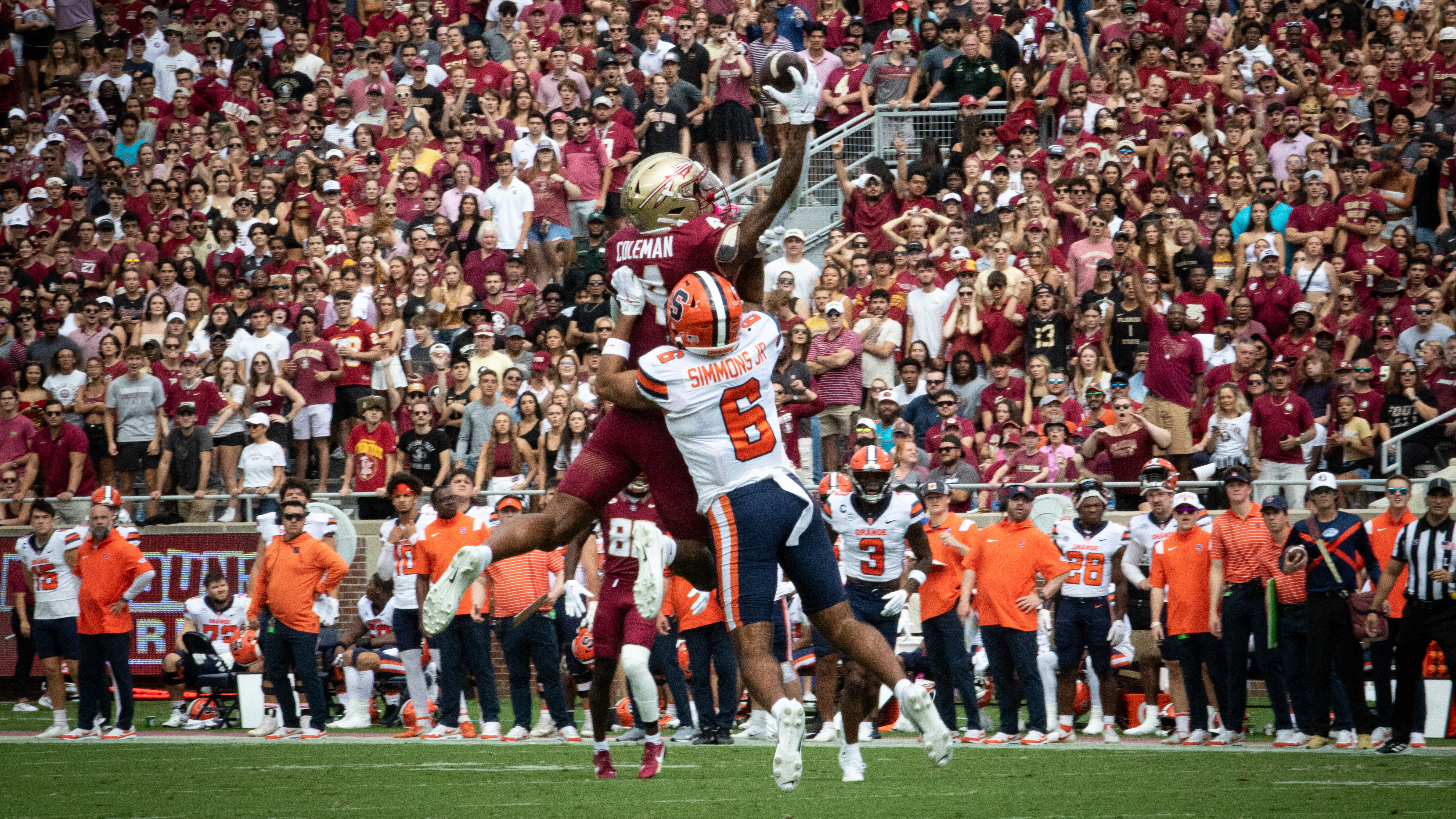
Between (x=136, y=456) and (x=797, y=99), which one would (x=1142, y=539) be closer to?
(x=797, y=99)

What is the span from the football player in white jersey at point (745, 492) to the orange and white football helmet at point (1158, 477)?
19.3 feet

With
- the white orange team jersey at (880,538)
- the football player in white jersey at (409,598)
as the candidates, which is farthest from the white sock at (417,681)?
the white orange team jersey at (880,538)

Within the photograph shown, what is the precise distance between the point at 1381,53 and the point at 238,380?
1184cm

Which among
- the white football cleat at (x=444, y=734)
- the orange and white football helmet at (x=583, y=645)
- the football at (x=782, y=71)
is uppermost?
the football at (x=782, y=71)

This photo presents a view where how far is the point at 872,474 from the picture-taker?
35.4 ft

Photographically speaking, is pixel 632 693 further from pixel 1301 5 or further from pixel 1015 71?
pixel 1301 5

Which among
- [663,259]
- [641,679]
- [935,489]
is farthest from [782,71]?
[935,489]

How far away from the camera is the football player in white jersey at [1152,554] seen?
1202 cm

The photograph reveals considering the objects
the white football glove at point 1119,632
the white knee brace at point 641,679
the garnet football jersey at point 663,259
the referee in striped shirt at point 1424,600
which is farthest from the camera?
the white football glove at point 1119,632

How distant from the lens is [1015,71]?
16859 mm

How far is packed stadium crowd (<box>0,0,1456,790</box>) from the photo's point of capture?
860 centimetres

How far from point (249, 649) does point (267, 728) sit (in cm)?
98

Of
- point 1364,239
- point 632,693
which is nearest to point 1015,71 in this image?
point 1364,239

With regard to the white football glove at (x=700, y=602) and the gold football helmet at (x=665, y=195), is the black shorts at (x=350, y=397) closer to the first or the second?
the white football glove at (x=700, y=602)
